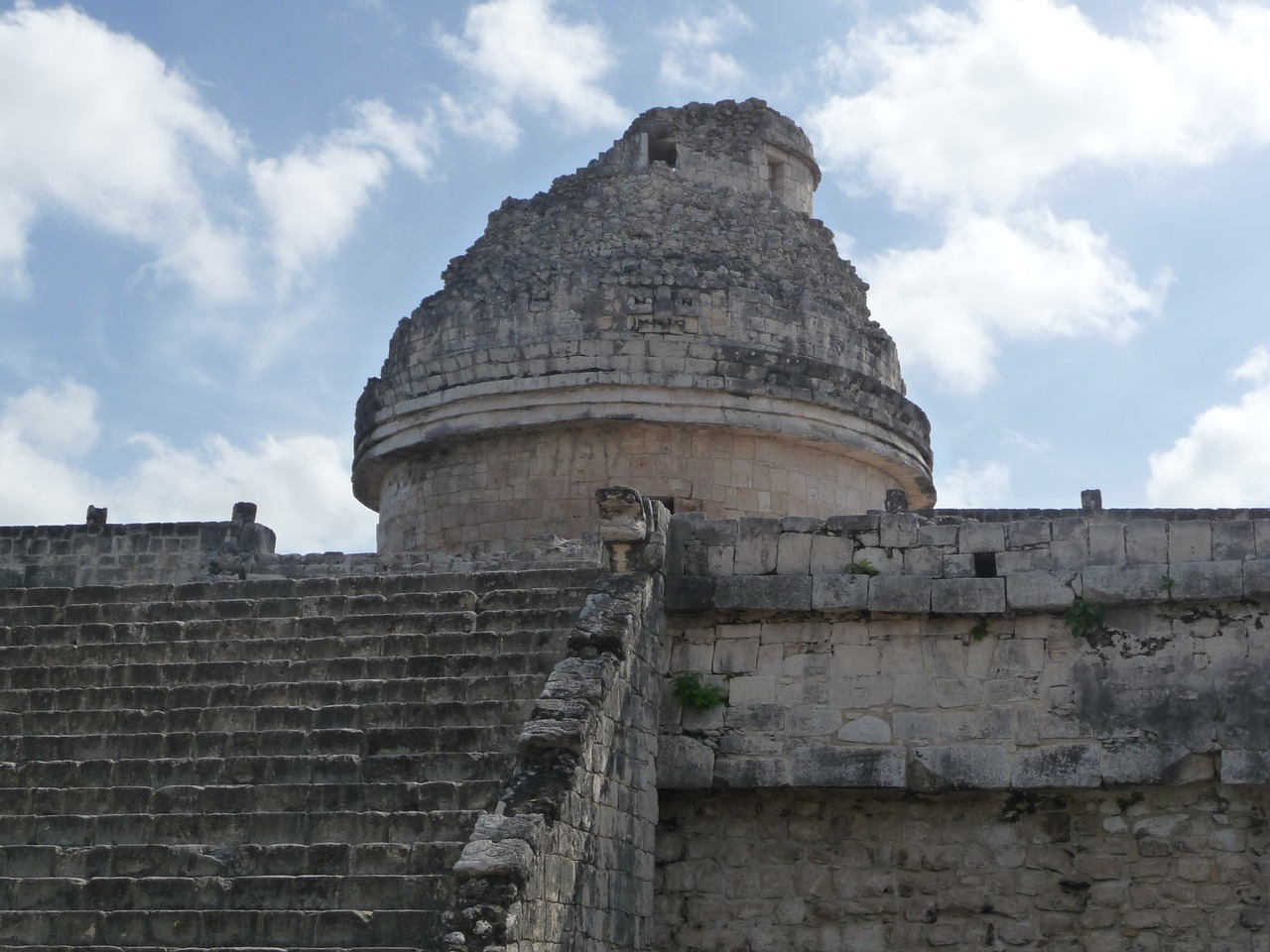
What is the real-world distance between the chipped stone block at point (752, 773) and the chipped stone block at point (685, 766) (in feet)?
0.25

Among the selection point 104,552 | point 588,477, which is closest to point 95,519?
point 104,552

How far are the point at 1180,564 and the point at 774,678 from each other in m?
2.86

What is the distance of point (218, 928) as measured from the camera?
949cm

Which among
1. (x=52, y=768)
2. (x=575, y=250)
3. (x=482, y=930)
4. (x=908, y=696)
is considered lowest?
(x=482, y=930)

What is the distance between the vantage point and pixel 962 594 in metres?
11.3

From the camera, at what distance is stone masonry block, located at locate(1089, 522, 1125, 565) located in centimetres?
1129

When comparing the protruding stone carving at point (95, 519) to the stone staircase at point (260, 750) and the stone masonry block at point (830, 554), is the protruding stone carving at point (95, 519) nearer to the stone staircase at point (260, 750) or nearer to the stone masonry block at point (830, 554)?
the stone staircase at point (260, 750)

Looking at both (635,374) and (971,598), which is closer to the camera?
(971,598)

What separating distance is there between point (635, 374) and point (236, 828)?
7.93 metres

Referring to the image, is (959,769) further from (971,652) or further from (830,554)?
(830,554)

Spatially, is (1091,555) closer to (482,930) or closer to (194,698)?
(482,930)

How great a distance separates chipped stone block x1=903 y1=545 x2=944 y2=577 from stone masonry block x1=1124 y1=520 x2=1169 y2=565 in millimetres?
1268

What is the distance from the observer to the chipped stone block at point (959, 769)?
10953 millimetres

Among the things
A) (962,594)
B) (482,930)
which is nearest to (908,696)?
(962,594)
